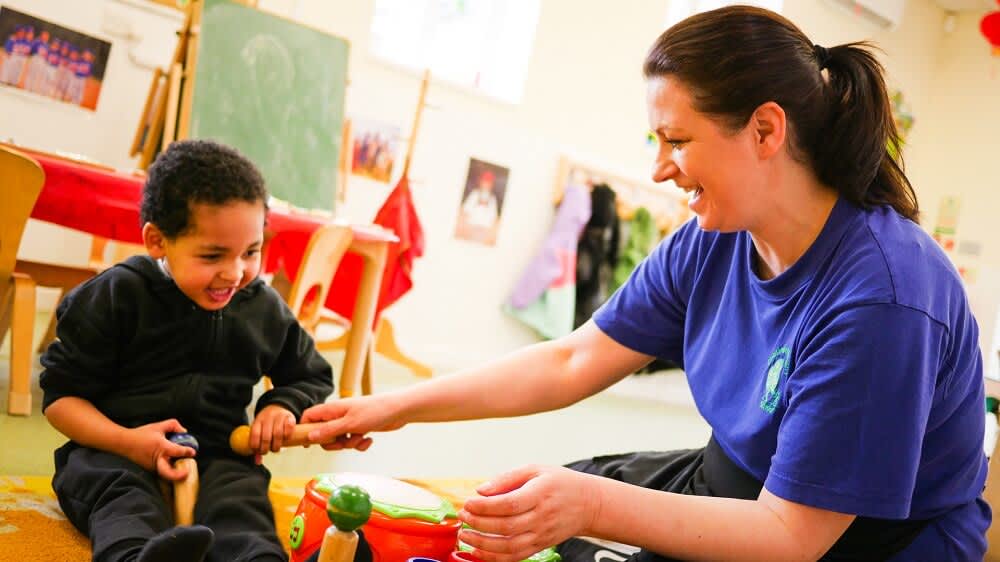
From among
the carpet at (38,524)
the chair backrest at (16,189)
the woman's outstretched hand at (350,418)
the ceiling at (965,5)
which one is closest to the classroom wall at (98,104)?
the chair backrest at (16,189)

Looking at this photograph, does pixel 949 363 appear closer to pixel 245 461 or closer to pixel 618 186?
pixel 245 461

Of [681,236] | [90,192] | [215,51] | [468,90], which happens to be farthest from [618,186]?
[681,236]

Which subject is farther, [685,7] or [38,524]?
[685,7]

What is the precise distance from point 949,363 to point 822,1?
4.65 m

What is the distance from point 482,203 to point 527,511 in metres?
3.40

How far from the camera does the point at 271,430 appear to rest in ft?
4.21

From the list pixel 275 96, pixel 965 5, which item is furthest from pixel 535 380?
pixel 965 5

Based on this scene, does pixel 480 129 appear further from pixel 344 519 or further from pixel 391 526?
pixel 344 519

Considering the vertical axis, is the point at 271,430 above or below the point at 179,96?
below

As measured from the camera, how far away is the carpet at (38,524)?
119 centimetres

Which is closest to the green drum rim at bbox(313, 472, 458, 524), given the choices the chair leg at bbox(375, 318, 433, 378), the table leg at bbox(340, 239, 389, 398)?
the table leg at bbox(340, 239, 389, 398)

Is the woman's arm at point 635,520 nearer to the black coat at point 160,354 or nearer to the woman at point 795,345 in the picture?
the woman at point 795,345

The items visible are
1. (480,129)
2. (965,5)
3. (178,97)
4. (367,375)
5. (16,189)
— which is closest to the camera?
(16,189)

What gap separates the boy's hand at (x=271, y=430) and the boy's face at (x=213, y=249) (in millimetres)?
184
